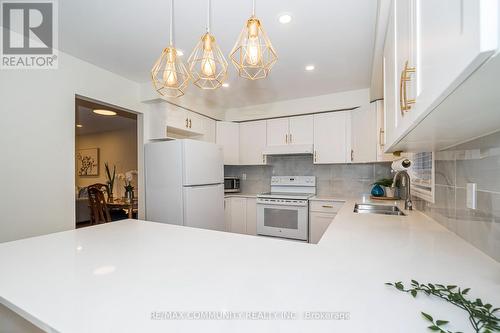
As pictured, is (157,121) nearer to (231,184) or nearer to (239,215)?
(231,184)

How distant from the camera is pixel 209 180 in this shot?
3119 millimetres

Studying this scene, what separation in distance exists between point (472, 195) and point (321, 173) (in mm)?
2644

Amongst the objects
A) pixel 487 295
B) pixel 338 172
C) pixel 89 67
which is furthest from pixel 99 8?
pixel 338 172

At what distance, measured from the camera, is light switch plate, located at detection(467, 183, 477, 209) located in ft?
3.31

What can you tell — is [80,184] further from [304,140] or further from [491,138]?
[491,138]

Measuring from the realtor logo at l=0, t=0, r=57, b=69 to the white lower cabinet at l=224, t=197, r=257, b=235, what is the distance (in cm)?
265

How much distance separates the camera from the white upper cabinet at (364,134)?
2.98 m

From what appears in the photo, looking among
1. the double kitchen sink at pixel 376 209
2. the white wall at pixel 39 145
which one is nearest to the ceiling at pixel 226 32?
the white wall at pixel 39 145

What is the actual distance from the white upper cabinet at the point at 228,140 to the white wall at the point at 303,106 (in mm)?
249

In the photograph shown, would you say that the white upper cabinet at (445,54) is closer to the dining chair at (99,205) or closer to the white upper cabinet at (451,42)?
the white upper cabinet at (451,42)

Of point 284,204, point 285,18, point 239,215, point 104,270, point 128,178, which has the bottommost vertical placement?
point 239,215

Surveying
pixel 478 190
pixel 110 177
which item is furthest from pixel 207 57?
pixel 110 177

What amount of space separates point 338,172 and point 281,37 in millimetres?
2271

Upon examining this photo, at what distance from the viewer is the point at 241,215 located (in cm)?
368
